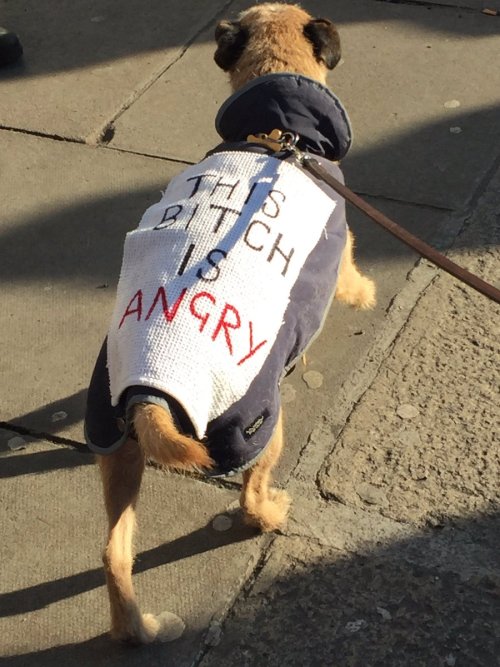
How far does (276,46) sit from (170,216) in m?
1.18

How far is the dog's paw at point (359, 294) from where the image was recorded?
12.7 feet

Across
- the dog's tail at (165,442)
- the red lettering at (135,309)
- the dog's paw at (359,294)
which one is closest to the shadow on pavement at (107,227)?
the dog's paw at (359,294)

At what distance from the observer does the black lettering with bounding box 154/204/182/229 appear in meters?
2.95

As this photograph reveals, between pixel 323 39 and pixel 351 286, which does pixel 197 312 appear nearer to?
pixel 351 286

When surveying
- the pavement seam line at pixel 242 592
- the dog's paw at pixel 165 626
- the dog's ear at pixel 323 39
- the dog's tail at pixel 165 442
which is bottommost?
the dog's paw at pixel 165 626

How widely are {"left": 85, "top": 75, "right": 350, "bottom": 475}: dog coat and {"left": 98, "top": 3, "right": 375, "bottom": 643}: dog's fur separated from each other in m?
0.12

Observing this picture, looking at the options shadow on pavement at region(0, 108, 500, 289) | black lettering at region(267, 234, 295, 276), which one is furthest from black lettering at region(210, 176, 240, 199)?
shadow on pavement at region(0, 108, 500, 289)

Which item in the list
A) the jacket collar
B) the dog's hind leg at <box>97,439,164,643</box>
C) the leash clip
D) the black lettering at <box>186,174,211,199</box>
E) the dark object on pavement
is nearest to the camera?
the dog's hind leg at <box>97,439,164,643</box>

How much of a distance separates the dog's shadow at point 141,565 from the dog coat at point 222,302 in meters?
0.61

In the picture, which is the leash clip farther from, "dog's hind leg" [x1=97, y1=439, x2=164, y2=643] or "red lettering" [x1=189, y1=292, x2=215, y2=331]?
"dog's hind leg" [x1=97, y1=439, x2=164, y2=643]

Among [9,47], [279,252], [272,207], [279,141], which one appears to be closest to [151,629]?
[279,252]

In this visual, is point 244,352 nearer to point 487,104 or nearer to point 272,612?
point 272,612

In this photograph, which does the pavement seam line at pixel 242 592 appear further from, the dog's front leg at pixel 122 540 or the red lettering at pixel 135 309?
the red lettering at pixel 135 309

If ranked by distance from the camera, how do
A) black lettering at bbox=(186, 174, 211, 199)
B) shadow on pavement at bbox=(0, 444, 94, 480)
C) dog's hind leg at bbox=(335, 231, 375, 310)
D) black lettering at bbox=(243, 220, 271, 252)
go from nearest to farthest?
black lettering at bbox=(243, 220, 271, 252)
black lettering at bbox=(186, 174, 211, 199)
shadow on pavement at bbox=(0, 444, 94, 480)
dog's hind leg at bbox=(335, 231, 375, 310)
